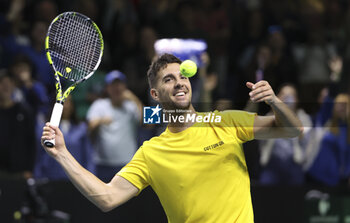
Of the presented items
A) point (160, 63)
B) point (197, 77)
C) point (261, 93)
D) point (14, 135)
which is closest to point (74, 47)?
point (160, 63)

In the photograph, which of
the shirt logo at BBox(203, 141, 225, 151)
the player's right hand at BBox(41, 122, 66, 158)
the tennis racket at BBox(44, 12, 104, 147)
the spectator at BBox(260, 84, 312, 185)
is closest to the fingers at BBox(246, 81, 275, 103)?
the shirt logo at BBox(203, 141, 225, 151)

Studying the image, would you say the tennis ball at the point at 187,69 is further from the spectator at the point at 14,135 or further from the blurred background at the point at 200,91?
the spectator at the point at 14,135

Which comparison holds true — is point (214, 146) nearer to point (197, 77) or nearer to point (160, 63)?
point (160, 63)

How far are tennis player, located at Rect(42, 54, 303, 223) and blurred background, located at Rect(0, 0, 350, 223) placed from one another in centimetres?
374

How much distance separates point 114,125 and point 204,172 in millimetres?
→ 4465

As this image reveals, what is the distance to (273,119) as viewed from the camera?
4.40 m

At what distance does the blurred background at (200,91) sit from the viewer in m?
8.58

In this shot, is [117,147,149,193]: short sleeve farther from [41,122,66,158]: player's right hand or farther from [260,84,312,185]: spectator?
[260,84,312,185]: spectator

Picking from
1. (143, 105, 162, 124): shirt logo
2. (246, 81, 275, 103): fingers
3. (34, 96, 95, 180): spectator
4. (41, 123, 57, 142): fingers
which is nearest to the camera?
(246, 81, 275, 103): fingers

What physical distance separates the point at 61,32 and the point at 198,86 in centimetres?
383

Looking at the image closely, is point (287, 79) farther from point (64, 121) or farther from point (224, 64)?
point (64, 121)

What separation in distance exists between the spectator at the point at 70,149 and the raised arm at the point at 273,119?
178 inches

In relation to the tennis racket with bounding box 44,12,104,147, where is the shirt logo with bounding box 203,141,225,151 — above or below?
below

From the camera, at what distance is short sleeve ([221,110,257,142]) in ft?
15.1
